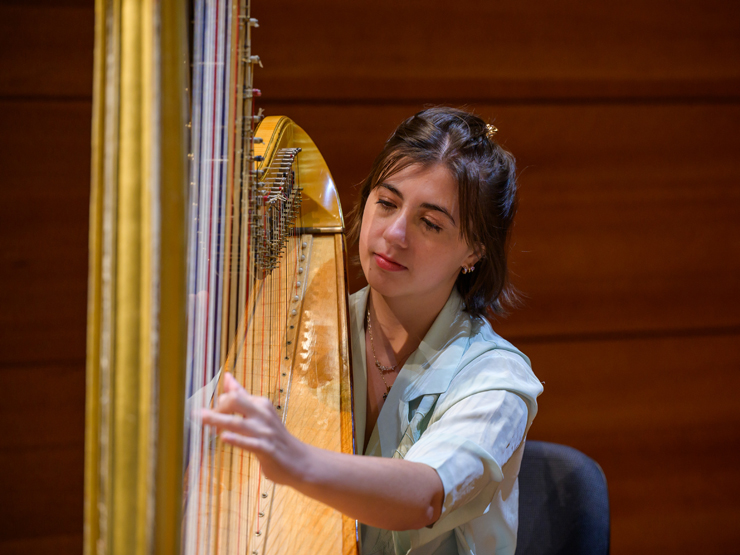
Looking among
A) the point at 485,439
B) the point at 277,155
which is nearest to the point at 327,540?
the point at 485,439

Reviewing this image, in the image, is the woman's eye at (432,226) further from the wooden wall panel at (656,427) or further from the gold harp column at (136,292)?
the wooden wall panel at (656,427)

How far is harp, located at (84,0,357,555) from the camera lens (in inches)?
10.1

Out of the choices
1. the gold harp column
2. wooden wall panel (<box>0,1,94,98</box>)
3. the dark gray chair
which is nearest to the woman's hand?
the gold harp column

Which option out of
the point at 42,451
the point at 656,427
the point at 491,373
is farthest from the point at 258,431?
the point at 656,427

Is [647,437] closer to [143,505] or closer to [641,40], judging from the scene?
[641,40]

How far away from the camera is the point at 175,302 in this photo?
26cm

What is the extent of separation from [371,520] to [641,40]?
4.79ft

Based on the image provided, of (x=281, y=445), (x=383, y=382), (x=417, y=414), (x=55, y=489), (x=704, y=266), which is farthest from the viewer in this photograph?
(x=704, y=266)

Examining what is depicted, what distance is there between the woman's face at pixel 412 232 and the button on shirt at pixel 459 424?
119mm

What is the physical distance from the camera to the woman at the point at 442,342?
73 cm

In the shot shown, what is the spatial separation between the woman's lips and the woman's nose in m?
0.03

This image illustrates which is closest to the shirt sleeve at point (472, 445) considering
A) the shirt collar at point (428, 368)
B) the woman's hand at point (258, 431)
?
the shirt collar at point (428, 368)

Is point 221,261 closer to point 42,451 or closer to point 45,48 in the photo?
point 45,48

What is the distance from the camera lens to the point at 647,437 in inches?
68.2
